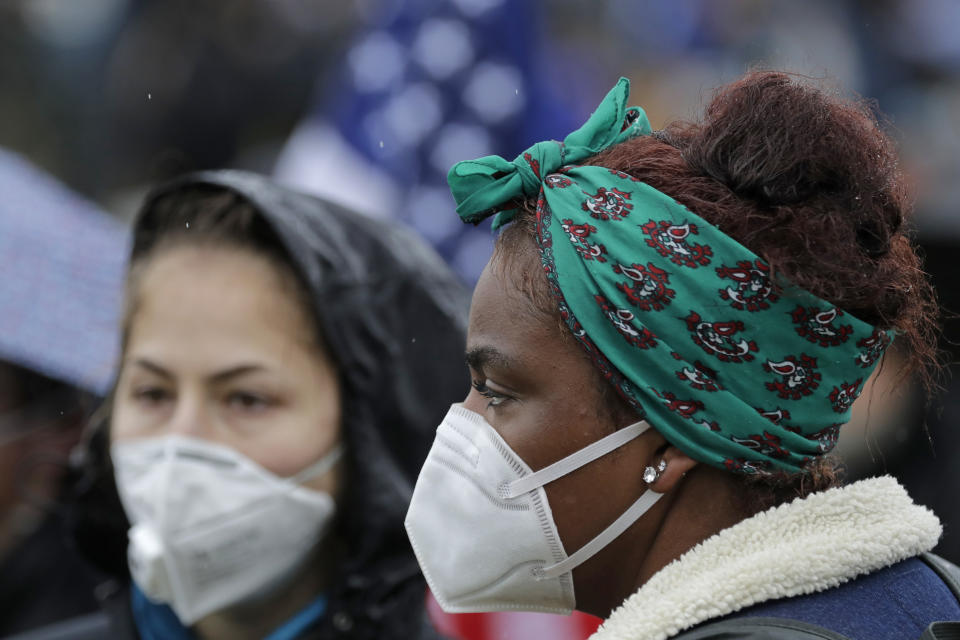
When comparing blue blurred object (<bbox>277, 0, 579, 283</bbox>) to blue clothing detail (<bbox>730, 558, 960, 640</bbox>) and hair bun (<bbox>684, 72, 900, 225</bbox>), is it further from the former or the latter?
blue clothing detail (<bbox>730, 558, 960, 640</bbox>)

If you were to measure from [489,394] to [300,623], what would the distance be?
1571 millimetres

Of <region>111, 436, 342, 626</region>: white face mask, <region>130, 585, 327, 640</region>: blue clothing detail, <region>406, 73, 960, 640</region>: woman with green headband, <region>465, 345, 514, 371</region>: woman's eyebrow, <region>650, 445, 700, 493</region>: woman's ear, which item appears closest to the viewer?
<region>406, 73, 960, 640</region>: woman with green headband

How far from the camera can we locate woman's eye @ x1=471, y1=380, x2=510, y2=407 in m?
2.18

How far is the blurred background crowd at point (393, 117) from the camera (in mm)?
4754

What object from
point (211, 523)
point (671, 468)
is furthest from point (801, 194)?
point (211, 523)

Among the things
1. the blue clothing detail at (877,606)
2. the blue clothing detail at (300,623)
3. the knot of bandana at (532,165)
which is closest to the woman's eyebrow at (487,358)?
the knot of bandana at (532,165)

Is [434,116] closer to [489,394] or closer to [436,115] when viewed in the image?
[436,115]

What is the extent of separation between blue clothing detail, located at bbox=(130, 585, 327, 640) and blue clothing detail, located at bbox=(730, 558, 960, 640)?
1962 mm

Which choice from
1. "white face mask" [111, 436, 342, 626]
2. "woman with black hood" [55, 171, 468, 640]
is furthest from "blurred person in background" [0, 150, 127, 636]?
"white face mask" [111, 436, 342, 626]

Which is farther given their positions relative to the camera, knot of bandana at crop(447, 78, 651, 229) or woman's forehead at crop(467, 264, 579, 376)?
knot of bandana at crop(447, 78, 651, 229)

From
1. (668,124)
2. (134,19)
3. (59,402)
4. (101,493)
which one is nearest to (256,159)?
(134,19)

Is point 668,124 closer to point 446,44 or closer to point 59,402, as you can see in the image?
point 59,402

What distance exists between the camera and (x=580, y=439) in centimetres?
207

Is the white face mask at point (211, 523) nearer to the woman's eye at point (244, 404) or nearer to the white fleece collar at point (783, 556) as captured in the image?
the woman's eye at point (244, 404)
